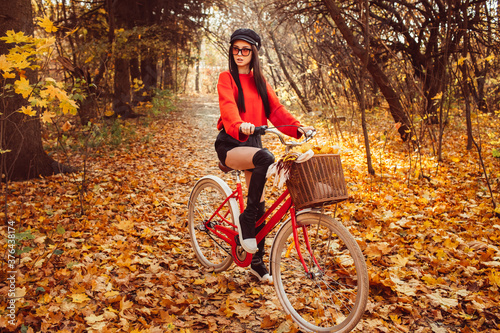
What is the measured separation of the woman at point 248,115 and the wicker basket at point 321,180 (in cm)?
43

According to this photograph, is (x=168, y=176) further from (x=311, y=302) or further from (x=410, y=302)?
(x=410, y=302)

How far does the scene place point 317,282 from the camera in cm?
242

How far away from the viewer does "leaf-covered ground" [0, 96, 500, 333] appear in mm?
2559

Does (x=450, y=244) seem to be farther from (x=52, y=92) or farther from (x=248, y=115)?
(x=52, y=92)

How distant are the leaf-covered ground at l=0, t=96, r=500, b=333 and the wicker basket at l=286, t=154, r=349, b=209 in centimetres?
110

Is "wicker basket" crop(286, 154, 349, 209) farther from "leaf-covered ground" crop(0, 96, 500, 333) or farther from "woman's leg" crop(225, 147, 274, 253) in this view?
"leaf-covered ground" crop(0, 96, 500, 333)

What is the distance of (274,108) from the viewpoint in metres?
2.90

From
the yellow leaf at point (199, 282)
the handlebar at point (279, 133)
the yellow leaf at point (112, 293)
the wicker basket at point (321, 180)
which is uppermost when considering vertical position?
the handlebar at point (279, 133)

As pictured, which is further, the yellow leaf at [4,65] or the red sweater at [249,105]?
the yellow leaf at [4,65]

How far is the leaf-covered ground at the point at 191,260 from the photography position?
8.39 ft

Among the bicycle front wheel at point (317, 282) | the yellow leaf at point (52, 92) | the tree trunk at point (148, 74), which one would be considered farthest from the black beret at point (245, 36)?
the tree trunk at point (148, 74)

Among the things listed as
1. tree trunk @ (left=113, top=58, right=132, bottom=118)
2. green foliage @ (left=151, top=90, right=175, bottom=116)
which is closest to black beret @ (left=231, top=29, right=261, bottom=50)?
tree trunk @ (left=113, top=58, right=132, bottom=118)

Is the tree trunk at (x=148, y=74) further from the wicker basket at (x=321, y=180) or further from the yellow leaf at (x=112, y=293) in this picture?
the wicker basket at (x=321, y=180)

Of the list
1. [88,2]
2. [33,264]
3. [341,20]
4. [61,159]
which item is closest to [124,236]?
[33,264]
